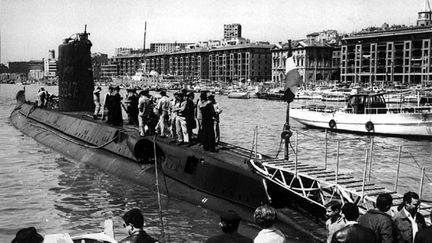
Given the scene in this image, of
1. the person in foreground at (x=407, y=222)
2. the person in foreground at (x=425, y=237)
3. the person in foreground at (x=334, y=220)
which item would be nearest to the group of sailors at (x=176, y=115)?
the person in foreground at (x=334, y=220)

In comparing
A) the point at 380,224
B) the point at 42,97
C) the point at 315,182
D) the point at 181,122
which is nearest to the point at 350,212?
the point at 380,224

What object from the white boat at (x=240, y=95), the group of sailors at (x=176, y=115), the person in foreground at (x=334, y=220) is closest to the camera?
the person in foreground at (x=334, y=220)

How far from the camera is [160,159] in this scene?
1455 centimetres

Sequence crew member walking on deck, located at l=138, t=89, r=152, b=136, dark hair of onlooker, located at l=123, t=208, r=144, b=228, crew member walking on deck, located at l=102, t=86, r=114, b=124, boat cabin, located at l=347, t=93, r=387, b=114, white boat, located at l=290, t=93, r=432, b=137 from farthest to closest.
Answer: boat cabin, located at l=347, t=93, r=387, b=114, white boat, located at l=290, t=93, r=432, b=137, crew member walking on deck, located at l=102, t=86, r=114, b=124, crew member walking on deck, located at l=138, t=89, r=152, b=136, dark hair of onlooker, located at l=123, t=208, r=144, b=228

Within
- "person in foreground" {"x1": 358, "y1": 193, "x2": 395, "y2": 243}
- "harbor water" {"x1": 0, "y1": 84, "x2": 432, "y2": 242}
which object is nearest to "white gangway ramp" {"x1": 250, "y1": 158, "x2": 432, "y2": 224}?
"harbor water" {"x1": 0, "y1": 84, "x2": 432, "y2": 242}

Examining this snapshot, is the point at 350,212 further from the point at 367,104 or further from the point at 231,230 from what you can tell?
the point at 367,104

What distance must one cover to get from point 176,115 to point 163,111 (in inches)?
51.8

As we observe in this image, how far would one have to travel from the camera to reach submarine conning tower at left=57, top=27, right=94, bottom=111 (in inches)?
968

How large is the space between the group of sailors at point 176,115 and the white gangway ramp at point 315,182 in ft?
7.26

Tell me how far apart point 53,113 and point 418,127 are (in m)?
23.0

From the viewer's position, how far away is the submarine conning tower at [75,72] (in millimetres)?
24578

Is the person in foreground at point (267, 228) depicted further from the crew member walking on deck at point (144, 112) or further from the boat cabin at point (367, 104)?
the boat cabin at point (367, 104)

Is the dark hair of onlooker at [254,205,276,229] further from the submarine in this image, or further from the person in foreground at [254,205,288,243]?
the submarine

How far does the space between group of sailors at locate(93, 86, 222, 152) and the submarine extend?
1.41ft
